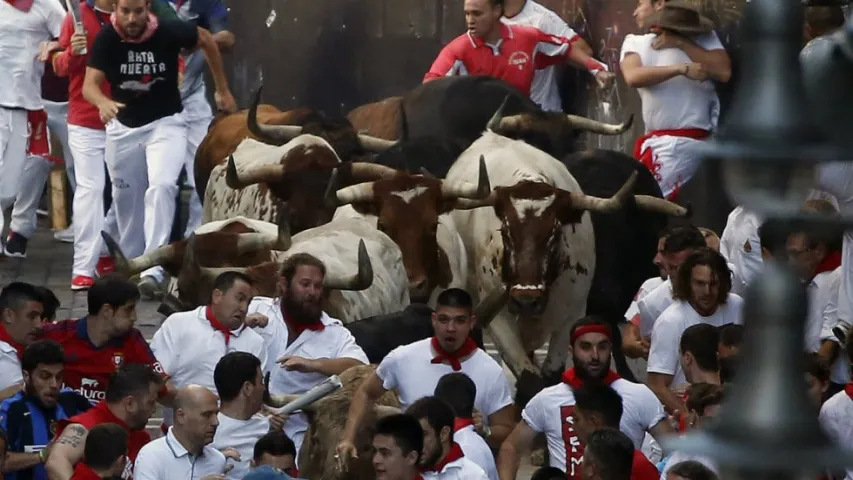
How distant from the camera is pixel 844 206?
33.6ft

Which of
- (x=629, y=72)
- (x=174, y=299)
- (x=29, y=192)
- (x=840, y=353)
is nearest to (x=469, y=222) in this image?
(x=629, y=72)

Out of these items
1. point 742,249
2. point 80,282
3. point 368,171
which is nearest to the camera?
point 742,249

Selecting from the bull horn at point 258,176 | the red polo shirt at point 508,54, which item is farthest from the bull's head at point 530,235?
the red polo shirt at point 508,54

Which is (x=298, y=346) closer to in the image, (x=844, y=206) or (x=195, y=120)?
(x=844, y=206)

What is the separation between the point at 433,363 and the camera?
822 centimetres

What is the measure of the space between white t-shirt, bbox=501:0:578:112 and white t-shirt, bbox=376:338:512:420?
21.0 ft

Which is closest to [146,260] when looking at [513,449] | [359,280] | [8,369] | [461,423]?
[359,280]

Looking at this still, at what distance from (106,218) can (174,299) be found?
495cm

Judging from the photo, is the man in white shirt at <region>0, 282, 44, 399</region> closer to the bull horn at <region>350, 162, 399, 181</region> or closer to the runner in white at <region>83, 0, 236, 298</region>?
the bull horn at <region>350, 162, 399, 181</region>

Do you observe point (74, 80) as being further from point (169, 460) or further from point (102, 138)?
point (169, 460)

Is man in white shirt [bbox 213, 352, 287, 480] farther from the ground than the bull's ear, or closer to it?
farther from the ground

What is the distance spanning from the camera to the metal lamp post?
210 centimetres

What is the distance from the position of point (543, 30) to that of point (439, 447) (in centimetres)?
828

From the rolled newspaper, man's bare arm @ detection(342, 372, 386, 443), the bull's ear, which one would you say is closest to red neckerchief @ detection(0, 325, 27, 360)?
the rolled newspaper
